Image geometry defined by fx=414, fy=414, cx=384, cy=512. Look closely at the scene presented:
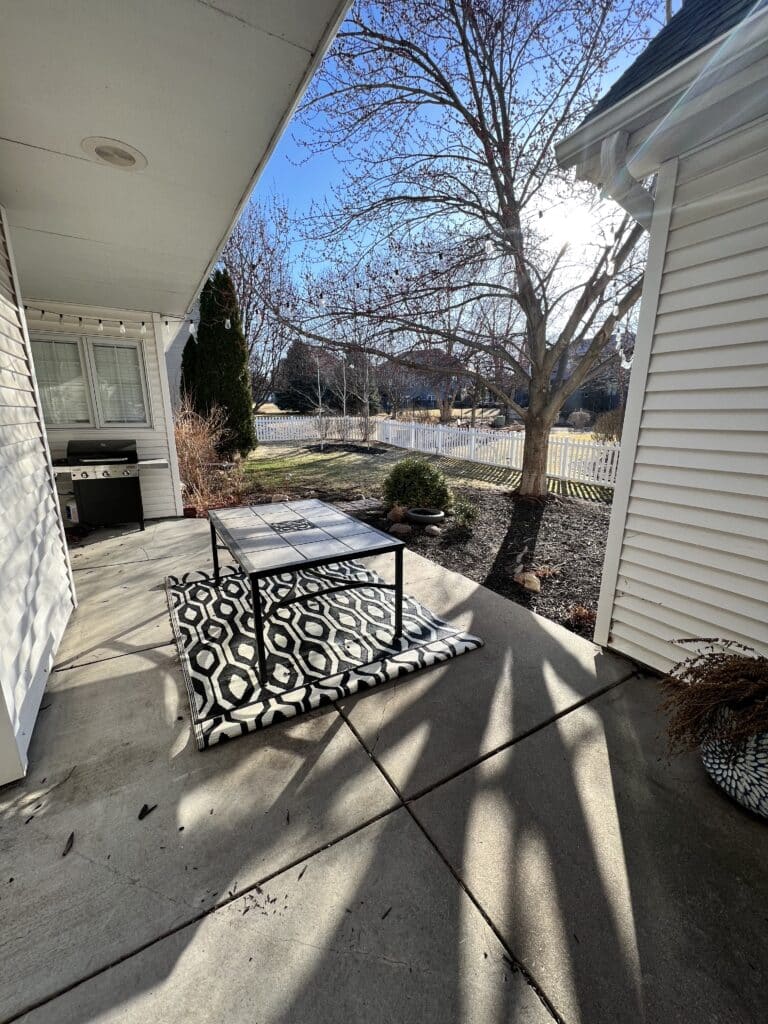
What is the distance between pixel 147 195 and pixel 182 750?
117 inches

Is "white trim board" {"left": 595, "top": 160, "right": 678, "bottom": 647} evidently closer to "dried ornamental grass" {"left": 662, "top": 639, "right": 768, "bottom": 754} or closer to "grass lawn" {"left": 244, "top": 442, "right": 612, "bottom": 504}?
→ "dried ornamental grass" {"left": 662, "top": 639, "right": 768, "bottom": 754}

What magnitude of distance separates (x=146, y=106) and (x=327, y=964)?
10.1ft

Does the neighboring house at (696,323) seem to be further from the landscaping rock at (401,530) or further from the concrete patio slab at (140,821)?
the landscaping rock at (401,530)

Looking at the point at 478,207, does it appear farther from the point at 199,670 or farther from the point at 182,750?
the point at 182,750

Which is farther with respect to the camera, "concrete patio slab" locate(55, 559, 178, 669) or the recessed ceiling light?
"concrete patio slab" locate(55, 559, 178, 669)

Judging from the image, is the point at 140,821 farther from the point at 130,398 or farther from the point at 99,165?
the point at 130,398

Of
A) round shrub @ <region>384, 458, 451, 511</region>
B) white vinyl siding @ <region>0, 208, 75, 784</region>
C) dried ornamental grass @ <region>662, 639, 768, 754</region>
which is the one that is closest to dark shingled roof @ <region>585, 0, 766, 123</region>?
dried ornamental grass @ <region>662, 639, 768, 754</region>

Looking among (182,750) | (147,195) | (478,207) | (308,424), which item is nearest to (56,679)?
(182,750)

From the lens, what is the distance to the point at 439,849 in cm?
142

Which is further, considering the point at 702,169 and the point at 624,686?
the point at 624,686

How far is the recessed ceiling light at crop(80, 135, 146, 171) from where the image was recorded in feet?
6.30

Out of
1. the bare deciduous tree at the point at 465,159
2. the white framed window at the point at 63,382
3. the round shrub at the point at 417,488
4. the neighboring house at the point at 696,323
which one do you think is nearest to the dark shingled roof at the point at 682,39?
the neighboring house at the point at 696,323

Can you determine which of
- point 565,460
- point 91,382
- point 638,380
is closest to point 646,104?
point 638,380

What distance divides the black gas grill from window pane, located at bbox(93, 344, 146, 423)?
1.53 ft
